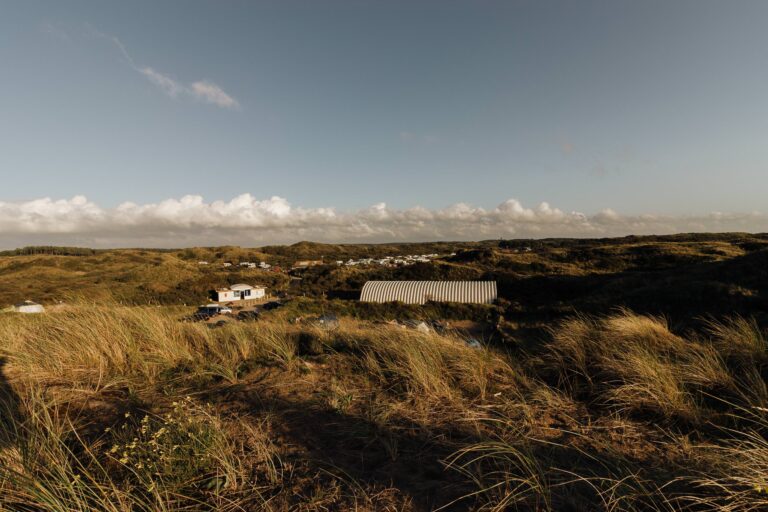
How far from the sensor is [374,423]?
3.12 metres

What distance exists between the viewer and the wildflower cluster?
224 cm

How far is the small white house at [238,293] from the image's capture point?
44125 mm

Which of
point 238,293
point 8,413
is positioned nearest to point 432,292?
point 8,413

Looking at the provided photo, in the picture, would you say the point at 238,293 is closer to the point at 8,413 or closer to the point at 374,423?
the point at 8,413

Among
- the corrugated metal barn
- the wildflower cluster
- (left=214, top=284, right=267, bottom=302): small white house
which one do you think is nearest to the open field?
the wildflower cluster

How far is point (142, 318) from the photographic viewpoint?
6121mm

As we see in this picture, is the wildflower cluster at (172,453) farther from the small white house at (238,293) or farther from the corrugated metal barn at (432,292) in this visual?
the small white house at (238,293)

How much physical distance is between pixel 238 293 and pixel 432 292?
30499 mm

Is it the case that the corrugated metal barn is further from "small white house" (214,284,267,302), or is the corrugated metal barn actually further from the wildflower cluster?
the wildflower cluster

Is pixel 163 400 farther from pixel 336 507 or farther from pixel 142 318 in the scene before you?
pixel 142 318

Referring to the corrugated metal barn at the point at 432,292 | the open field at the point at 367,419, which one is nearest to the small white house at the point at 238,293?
the corrugated metal barn at the point at 432,292

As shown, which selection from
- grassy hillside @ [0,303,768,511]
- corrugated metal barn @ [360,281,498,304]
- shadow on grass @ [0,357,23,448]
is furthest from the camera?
corrugated metal barn @ [360,281,498,304]

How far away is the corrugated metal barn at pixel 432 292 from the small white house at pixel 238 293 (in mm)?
23045

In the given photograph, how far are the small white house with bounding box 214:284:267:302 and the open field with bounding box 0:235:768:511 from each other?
39774mm
